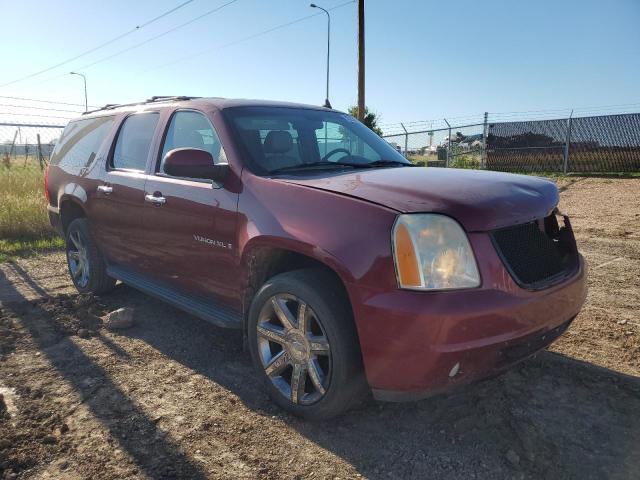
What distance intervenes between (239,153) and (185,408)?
62.4 inches

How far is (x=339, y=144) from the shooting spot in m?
3.93

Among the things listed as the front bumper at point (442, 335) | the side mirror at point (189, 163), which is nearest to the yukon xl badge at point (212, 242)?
the side mirror at point (189, 163)

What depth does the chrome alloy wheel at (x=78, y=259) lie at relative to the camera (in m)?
4.97

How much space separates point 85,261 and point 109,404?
2.43 meters

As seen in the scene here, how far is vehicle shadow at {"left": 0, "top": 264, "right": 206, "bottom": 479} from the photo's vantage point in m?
2.38

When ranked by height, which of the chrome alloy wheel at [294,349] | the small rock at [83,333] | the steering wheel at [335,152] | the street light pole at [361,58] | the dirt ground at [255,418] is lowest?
the dirt ground at [255,418]

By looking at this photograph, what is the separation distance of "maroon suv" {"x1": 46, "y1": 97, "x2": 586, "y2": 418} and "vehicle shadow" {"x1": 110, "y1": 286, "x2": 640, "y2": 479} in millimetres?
247

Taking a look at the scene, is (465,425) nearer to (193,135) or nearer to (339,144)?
(339,144)

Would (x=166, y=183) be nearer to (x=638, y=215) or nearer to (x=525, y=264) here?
(x=525, y=264)

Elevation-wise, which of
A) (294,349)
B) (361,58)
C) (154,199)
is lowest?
(294,349)

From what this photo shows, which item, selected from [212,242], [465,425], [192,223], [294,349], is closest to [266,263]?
[212,242]

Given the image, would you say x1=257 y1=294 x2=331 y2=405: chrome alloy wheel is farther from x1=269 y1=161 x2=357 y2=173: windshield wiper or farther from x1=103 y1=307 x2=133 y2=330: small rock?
x1=103 y1=307 x2=133 y2=330: small rock

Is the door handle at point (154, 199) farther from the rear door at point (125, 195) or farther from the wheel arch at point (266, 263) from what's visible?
the wheel arch at point (266, 263)

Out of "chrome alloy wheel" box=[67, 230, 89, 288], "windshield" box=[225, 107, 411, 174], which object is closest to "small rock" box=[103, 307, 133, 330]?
"chrome alloy wheel" box=[67, 230, 89, 288]
